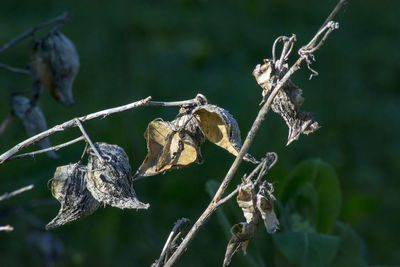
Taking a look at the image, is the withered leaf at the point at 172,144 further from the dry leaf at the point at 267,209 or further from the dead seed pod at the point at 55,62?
the dead seed pod at the point at 55,62

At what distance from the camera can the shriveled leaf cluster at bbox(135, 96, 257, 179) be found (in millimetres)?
995

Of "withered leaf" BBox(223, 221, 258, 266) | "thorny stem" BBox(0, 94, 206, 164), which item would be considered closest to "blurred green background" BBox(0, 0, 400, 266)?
"withered leaf" BBox(223, 221, 258, 266)

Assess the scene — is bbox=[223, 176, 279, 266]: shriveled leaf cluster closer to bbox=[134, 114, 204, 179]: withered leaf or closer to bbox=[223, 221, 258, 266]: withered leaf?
bbox=[223, 221, 258, 266]: withered leaf

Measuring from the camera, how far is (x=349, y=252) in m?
1.70

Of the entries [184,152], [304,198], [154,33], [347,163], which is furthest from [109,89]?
[184,152]

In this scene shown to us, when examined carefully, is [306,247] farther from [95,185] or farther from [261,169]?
[95,185]

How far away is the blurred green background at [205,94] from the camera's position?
2.82 m

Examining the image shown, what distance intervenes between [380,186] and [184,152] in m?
2.55

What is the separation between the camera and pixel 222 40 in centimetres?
442

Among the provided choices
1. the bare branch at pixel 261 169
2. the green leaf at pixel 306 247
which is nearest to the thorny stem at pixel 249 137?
the bare branch at pixel 261 169

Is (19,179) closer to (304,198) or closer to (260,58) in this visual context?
(304,198)

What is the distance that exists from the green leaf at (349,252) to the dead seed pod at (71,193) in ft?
2.96

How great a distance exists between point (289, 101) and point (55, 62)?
0.71 m

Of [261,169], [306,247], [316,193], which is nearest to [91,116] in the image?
[261,169]
